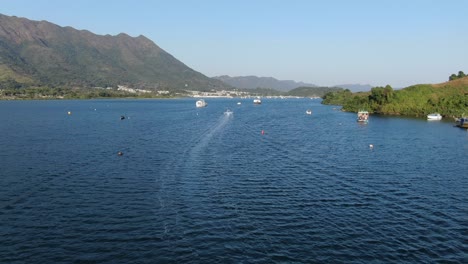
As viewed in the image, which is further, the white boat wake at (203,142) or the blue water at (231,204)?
the white boat wake at (203,142)

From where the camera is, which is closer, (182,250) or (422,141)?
(182,250)

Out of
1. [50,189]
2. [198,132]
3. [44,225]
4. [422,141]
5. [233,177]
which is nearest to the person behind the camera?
[44,225]

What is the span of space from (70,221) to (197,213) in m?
13.2

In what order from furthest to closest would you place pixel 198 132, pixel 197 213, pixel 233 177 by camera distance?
pixel 198 132
pixel 233 177
pixel 197 213

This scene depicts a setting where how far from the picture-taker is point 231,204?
156 feet

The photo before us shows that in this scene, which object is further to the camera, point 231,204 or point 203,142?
point 203,142

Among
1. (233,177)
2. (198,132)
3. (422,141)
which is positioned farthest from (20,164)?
(422,141)

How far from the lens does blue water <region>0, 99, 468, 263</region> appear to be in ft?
115

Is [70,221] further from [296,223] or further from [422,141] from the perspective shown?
[422,141]

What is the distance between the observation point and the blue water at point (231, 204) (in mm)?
35000

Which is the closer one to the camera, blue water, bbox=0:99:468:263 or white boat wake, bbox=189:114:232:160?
blue water, bbox=0:99:468:263

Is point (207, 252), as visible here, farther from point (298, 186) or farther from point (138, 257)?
point (298, 186)

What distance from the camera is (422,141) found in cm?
10431

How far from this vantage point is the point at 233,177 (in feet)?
202
